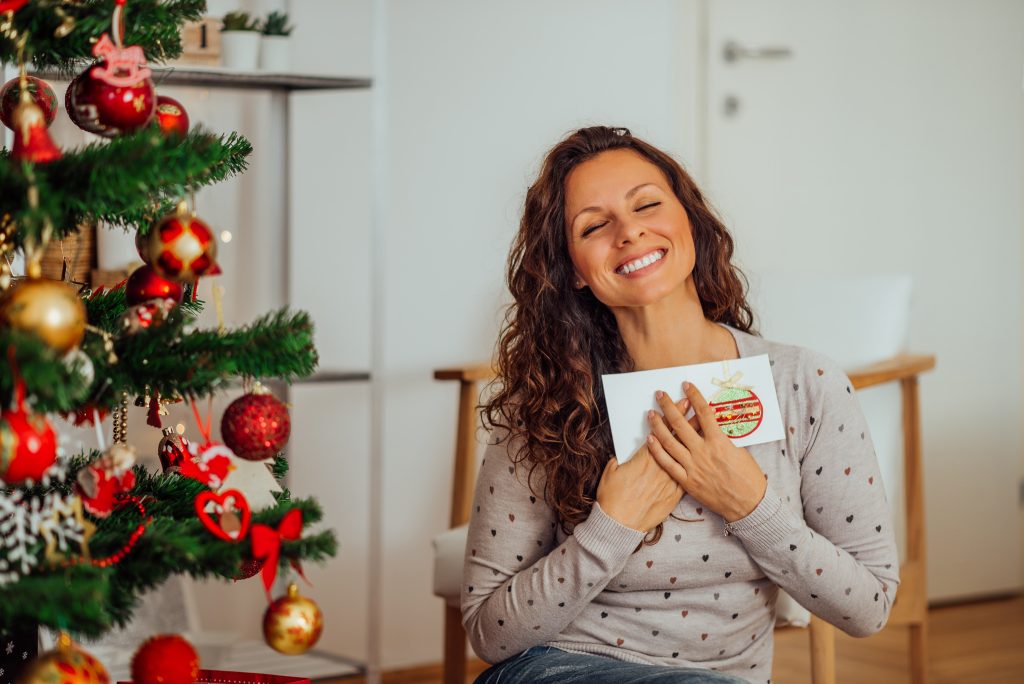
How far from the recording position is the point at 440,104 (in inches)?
105

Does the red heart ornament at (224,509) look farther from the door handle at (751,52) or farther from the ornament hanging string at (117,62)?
the door handle at (751,52)

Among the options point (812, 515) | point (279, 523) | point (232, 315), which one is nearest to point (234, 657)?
point (232, 315)

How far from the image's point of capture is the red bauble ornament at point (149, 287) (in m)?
0.92

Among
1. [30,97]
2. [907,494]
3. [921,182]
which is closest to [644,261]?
[30,97]

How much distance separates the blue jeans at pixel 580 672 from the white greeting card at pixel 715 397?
0.21 meters

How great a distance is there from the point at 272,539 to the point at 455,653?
1.08 m

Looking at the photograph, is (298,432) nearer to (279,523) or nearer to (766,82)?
(766,82)

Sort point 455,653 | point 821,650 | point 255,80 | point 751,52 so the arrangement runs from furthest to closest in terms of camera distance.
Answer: point 751,52 < point 255,80 < point 455,653 < point 821,650

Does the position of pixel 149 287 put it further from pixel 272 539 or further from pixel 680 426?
pixel 680 426

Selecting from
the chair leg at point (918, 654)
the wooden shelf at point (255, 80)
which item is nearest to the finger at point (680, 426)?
the chair leg at point (918, 654)

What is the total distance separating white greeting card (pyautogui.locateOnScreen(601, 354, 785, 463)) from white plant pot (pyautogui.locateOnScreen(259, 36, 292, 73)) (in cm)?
115

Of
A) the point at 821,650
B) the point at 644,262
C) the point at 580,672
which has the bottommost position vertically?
the point at 821,650

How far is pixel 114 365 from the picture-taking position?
0.87 meters

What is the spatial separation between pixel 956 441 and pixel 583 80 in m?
1.33
